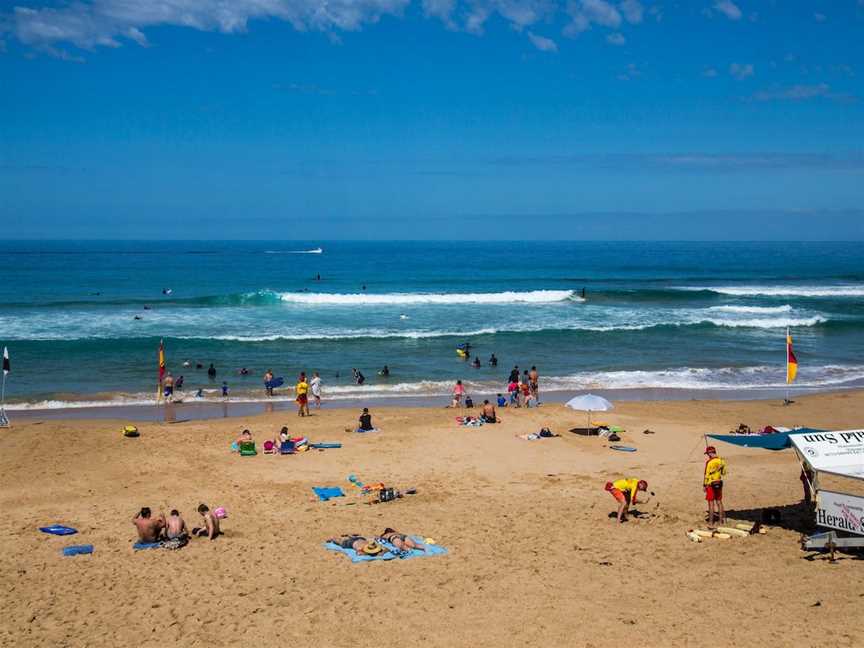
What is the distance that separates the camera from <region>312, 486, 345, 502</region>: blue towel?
13734mm

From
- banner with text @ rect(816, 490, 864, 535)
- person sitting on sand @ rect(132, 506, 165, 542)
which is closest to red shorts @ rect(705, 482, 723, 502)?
banner with text @ rect(816, 490, 864, 535)

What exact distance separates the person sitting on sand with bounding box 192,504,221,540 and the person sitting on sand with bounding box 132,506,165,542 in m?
0.51

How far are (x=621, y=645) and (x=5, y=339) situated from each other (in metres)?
32.3

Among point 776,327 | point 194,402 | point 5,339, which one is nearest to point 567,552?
point 194,402

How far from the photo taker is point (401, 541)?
1103 cm

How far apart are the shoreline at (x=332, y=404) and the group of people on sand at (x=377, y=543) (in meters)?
10.7

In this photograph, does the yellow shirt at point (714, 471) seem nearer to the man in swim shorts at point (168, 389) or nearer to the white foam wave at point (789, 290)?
the man in swim shorts at point (168, 389)

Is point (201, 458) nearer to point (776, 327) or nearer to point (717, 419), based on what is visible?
point (717, 419)

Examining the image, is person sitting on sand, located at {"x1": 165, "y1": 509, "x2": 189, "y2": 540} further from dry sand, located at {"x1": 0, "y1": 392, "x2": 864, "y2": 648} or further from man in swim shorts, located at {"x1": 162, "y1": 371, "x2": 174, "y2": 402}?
man in swim shorts, located at {"x1": 162, "y1": 371, "x2": 174, "y2": 402}

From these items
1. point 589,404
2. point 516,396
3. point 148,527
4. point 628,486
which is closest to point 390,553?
point 148,527

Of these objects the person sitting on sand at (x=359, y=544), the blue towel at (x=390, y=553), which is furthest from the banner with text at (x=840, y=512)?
the person sitting on sand at (x=359, y=544)

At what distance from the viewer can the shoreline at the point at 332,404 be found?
21.7m

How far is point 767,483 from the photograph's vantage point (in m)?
14.4

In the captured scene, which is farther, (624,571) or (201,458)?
(201,458)
